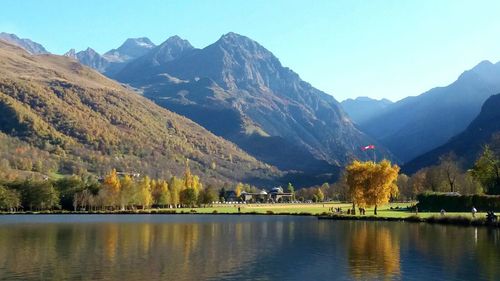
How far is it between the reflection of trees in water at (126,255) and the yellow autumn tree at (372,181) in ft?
173

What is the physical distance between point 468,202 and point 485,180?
21959 mm

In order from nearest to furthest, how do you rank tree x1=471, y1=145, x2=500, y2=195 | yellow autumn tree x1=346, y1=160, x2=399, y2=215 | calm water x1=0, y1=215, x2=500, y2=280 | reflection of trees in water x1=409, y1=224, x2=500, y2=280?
calm water x1=0, y1=215, x2=500, y2=280, reflection of trees in water x1=409, y1=224, x2=500, y2=280, yellow autumn tree x1=346, y1=160, x2=399, y2=215, tree x1=471, y1=145, x2=500, y2=195

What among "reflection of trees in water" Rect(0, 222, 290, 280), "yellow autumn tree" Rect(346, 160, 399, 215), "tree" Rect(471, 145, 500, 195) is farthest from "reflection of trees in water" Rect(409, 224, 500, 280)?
"tree" Rect(471, 145, 500, 195)

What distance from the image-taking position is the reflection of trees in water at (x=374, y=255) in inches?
1715

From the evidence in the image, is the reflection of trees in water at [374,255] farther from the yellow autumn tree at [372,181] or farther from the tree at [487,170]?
the tree at [487,170]

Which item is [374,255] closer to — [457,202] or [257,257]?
[257,257]

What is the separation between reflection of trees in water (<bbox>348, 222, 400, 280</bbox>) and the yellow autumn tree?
45.8 metres

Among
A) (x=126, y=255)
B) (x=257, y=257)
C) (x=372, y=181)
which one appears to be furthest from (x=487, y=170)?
(x=126, y=255)

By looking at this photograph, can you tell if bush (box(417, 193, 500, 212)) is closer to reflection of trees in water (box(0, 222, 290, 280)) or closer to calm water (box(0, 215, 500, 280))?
calm water (box(0, 215, 500, 280))

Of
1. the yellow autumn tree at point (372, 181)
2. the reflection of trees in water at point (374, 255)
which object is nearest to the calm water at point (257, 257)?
the reflection of trees in water at point (374, 255)

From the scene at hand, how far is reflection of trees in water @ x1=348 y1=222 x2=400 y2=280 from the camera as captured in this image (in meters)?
43.6

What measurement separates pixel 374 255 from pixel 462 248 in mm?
10551

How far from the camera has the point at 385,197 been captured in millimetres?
124312

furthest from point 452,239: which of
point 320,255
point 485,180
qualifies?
point 485,180
